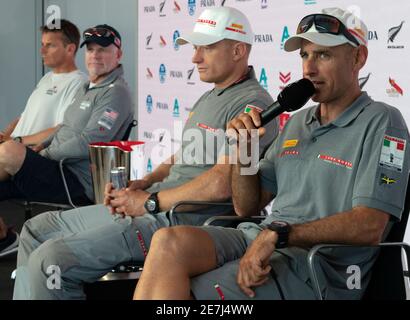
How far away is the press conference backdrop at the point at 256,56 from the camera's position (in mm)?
3486

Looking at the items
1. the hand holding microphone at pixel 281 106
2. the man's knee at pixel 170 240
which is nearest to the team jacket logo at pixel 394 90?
the hand holding microphone at pixel 281 106

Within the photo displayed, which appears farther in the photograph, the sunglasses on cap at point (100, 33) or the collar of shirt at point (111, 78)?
the sunglasses on cap at point (100, 33)

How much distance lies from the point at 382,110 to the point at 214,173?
764 mm

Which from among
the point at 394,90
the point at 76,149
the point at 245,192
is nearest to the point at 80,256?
the point at 245,192

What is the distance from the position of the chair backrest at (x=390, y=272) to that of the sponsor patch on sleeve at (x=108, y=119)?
2.14 m

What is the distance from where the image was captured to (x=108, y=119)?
13.2 feet

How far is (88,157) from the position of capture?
4043 millimetres

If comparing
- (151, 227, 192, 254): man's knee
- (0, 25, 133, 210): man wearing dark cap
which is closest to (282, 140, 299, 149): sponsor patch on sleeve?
(151, 227, 192, 254): man's knee

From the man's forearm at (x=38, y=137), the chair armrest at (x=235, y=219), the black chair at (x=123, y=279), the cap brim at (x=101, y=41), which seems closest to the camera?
the chair armrest at (x=235, y=219)

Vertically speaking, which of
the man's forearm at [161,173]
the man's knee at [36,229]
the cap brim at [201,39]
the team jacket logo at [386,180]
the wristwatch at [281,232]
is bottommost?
the man's knee at [36,229]

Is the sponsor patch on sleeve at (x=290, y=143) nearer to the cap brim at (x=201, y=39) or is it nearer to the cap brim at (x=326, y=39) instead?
the cap brim at (x=326, y=39)

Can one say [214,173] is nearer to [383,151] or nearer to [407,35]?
[383,151]

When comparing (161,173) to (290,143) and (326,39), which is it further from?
(326,39)

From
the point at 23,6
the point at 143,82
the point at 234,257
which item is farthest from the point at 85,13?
the point at 234,257
